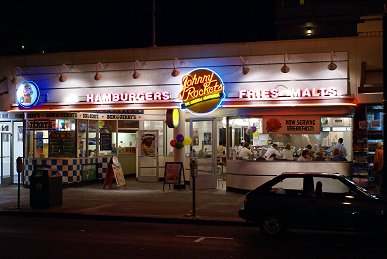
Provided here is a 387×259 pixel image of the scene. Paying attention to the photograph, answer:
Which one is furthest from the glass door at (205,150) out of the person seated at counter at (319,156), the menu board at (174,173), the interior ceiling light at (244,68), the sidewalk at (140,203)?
the person seated at counter at (319,156)

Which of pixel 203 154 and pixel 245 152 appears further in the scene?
pixel 203 154

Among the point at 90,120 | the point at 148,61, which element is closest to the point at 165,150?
the point at 90,120

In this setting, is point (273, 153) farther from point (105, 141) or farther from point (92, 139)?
point (105, 141)

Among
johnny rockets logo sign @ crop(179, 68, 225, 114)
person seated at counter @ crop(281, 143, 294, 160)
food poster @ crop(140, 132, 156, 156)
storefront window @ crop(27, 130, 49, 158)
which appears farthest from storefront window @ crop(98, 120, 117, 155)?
person seated at counter @ crop(281, 143, 294, 160)

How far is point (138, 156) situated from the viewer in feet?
74.2

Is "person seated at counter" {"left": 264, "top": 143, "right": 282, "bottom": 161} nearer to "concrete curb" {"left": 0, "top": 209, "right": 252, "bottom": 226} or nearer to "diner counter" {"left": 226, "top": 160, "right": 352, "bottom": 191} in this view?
"diner counter" {"left": 226, "top": 160, "right": 352, "bottom": 191}

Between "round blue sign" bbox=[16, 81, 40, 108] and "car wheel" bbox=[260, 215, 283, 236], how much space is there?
12.2 meters

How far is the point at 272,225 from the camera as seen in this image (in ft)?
37.3

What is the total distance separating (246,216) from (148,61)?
9.25 meters

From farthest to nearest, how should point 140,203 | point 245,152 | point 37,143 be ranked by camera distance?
point 37,143, point 245,152, point 140,203

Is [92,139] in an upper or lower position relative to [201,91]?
lower

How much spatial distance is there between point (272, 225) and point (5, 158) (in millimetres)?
14516

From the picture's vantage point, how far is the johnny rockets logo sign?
17.8 metres

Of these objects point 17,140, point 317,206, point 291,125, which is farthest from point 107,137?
point 317,206
